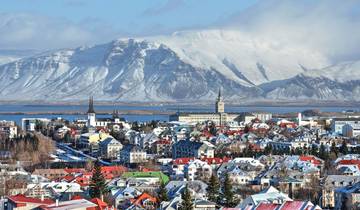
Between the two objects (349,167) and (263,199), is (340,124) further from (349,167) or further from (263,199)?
(263,199)

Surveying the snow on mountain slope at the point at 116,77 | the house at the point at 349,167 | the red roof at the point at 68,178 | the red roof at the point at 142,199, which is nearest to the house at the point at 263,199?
the red roof at the point at 142,199

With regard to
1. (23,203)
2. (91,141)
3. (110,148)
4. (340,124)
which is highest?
(340,124)

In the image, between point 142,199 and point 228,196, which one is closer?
point 228,196

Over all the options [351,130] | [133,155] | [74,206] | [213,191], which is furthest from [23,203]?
[351,130]

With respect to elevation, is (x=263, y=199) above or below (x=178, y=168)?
above

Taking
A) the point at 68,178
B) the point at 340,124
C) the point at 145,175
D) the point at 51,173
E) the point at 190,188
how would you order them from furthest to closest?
the point at 340,124 < the point at 51,173 < the point at 145,175 < the point at 68,178 < the point at 190,188

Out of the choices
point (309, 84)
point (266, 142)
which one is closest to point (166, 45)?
point (309, 84)
